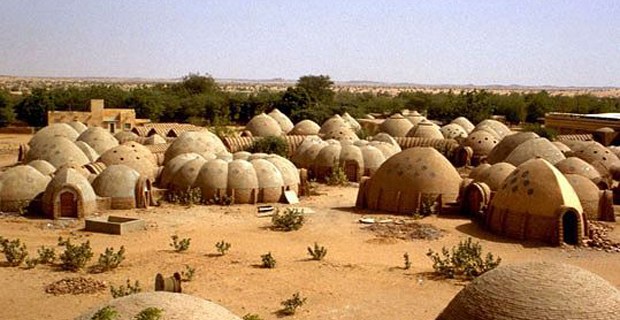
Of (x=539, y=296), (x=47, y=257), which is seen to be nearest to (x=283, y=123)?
(x=47, y=257)

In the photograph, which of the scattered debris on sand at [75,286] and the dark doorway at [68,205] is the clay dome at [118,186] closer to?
the dark doorway at [68,205]

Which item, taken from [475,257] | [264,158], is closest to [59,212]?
[264,158]

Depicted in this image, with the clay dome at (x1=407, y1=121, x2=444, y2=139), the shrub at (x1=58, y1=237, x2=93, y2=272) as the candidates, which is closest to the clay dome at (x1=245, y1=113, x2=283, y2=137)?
the clay dome at (x1=407, y1=121, x2=444, y2=139)

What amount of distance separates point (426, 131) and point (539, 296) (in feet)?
116

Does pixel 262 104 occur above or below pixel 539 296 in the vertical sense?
above

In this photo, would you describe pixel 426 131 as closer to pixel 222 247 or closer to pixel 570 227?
pixel 570 227

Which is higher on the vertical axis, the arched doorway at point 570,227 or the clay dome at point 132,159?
the clay dome at point 132,159

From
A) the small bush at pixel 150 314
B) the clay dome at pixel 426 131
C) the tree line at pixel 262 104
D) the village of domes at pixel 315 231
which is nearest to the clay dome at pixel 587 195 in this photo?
the village of domes at pixel 315 231

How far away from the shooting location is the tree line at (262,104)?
58.2m

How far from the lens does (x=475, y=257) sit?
56.6 ft

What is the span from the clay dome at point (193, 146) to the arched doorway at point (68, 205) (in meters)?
9.85

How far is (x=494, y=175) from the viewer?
25.6 meters

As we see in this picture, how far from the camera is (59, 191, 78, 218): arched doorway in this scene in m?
23.1

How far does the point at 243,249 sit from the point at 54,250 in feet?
17.3
